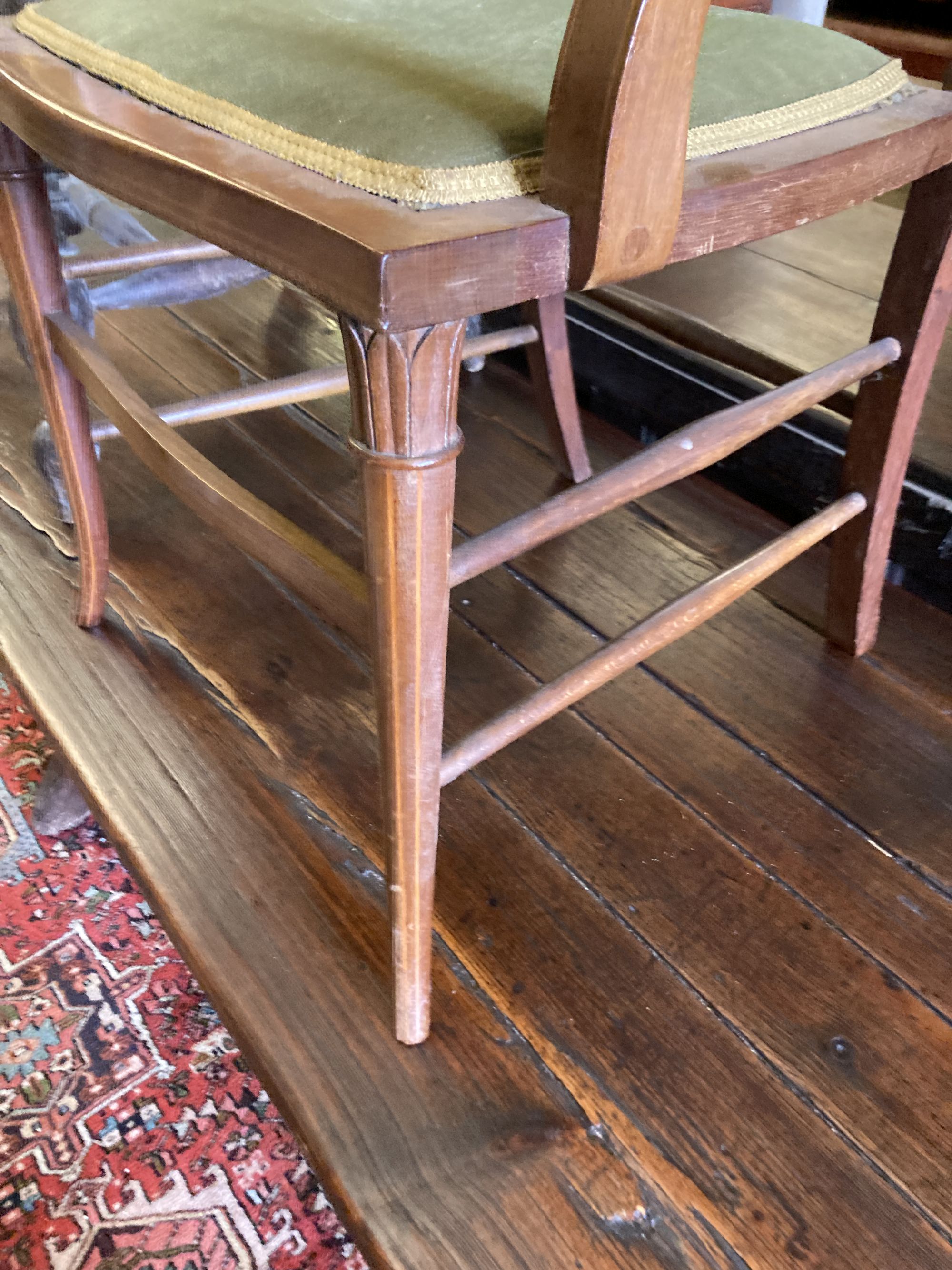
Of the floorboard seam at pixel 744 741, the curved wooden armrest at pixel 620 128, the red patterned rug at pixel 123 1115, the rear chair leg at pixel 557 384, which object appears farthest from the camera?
the rear chair leg at pixel 557 384

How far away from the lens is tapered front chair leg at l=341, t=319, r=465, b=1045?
0.40 m

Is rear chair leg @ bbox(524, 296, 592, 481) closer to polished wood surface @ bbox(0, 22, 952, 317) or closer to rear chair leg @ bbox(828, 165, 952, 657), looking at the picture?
rear chair leg @ bbox(828, 165, 952, 657)

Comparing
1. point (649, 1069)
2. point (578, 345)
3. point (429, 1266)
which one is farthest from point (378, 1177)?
point (578, 345)

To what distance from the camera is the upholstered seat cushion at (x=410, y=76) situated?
1.35 ft

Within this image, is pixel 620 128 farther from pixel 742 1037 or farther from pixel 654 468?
pixel 742 1037

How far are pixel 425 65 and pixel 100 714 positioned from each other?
23.7 inches

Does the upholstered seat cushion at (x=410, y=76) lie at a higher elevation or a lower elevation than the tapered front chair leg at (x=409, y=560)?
higher

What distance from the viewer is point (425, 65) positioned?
47cm

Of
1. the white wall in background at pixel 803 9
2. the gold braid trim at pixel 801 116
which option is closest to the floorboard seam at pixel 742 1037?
the gold braid trim at pixel 801 116

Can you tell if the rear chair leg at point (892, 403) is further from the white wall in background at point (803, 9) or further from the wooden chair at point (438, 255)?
the white wall in background at point (803, 9)

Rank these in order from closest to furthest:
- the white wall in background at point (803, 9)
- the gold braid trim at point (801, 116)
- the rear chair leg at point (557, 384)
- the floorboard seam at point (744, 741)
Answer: the gold braid trim at point (801, 116), the floorboard seam at point (744, 741), the rear chair leg at point (557, 384), the white wall in background at point (803, 9)

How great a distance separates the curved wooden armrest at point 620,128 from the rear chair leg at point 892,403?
0.35 meters

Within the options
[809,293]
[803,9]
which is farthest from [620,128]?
[803,9]

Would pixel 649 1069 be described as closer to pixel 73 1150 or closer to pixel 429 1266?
pixel 429 1266
